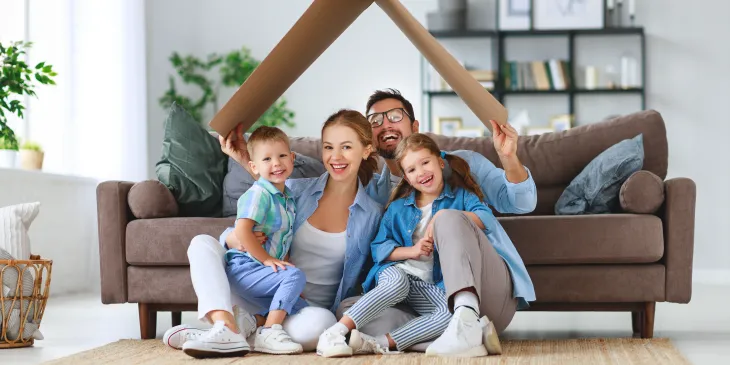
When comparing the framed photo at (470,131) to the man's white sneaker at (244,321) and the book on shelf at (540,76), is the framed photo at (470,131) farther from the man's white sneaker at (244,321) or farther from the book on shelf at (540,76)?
the man's white sneaker at (244,321)

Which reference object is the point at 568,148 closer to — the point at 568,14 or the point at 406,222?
the point at 406,222

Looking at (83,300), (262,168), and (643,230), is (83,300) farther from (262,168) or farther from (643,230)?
(643,230)

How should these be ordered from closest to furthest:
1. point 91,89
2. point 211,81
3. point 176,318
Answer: point 176,318 → point 91,89 → point 211,81

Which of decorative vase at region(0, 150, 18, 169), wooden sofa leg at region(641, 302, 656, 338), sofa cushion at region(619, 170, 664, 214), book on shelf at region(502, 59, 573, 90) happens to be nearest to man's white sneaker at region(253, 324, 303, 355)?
wooden sofa leg at region(641, 302, 656, 338)

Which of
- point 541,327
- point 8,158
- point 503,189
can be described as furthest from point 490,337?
point 8,158

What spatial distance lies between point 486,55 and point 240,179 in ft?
12.4

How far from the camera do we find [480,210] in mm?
2475

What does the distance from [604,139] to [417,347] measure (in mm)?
1458

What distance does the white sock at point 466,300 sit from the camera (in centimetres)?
220

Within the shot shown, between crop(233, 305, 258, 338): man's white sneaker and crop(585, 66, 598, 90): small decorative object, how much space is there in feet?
15.1

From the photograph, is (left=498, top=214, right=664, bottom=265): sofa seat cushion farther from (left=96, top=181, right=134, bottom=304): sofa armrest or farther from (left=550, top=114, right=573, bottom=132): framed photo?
(left=550, top=114, right=573, bottom=132): framed photo

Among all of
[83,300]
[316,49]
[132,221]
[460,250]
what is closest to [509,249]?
[460,250]

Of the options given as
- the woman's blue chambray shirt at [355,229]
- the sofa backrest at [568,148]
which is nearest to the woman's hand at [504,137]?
the woman's blue chambray shirt at [355,229]

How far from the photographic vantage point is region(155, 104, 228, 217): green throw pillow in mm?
3135
